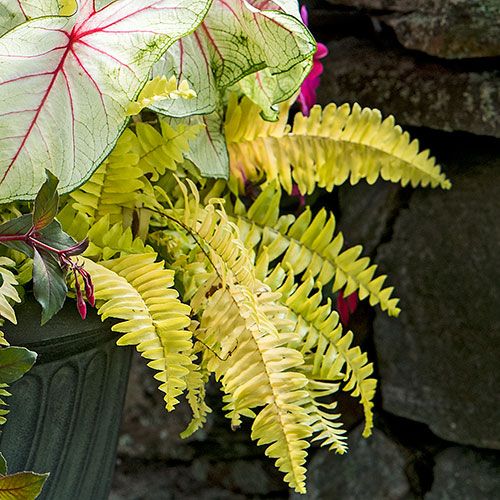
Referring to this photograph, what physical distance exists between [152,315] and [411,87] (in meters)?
0.71

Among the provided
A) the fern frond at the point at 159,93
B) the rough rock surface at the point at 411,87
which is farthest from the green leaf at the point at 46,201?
the rough rock surface at the point at 411,87

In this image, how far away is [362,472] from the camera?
1.34 meters

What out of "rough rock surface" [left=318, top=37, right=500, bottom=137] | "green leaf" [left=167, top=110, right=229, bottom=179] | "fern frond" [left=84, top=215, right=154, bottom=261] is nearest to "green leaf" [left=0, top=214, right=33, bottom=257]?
"fern frond" [left=84, top=215, right=154, bottom=261]

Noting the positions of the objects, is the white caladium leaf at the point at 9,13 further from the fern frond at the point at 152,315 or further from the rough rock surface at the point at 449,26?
the rough rock surface at the point at 449,26

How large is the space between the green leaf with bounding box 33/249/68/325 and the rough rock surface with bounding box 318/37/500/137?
75 cm

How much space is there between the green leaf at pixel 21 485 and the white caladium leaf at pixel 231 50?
348 mm

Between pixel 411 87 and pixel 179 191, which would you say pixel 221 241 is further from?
pixel 411 87

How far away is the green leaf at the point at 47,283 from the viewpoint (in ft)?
2.11

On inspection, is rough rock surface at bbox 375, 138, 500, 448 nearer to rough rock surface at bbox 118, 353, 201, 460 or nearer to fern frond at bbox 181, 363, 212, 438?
rough rock surface at bbox 118, 353, 201, 460

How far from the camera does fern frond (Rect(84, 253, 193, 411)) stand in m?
0.69

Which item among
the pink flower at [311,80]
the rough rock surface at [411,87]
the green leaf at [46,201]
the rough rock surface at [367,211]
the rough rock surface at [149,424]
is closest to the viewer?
the green leaf at [46,201]

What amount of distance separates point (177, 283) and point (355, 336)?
1.96 ft

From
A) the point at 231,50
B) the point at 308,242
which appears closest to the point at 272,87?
the point at 231,50

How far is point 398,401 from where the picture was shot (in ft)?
4.26
